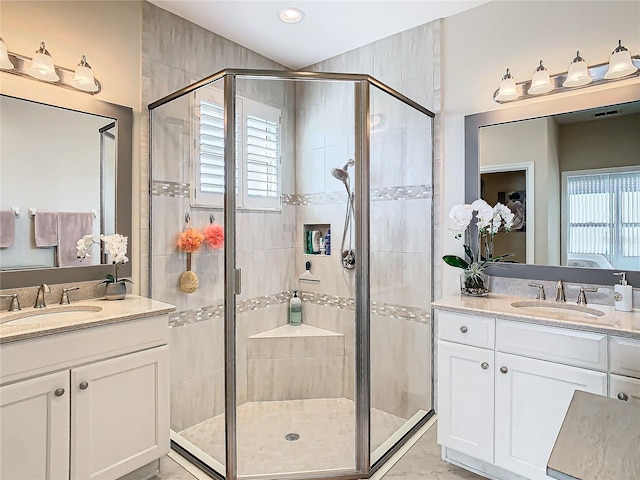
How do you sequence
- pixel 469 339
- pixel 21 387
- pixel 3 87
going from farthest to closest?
pixel 469 339
pixel 3 87
pixel 21 387

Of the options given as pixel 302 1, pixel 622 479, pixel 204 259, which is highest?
pixel 302 1

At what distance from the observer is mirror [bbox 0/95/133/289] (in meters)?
1.87

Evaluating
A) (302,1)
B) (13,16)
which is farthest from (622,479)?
A: (13,16)

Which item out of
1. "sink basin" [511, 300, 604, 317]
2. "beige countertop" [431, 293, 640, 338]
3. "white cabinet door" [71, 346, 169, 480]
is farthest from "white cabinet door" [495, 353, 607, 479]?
"white cabinet door" [71, 346, 169, 480]

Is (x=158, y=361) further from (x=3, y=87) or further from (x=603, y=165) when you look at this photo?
(x=603, y=165)

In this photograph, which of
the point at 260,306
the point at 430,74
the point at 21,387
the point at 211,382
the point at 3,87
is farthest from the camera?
the point at 430,74

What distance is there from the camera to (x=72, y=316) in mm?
1743

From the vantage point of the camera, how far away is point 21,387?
4.85 feet

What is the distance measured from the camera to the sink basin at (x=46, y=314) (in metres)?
1.72

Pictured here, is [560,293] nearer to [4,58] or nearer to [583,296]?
[583,296]

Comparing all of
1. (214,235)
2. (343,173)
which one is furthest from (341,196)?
(214,235)

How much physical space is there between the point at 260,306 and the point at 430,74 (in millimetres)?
1933

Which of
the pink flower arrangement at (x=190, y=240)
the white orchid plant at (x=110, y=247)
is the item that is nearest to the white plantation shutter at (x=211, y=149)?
the pink flower arrangement at (x=190, y=240)

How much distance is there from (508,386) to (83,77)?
106 inches
